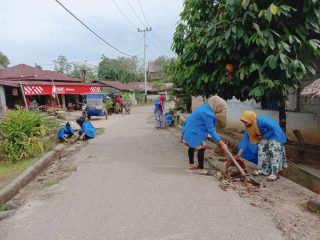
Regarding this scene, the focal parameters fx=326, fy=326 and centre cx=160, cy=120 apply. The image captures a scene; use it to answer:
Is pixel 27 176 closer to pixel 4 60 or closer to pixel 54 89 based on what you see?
pixel 54 89

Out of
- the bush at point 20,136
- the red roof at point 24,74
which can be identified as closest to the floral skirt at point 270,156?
the bush at point 20,136

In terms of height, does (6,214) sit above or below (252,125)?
below

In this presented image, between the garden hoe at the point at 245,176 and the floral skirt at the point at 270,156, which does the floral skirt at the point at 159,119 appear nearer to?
the floral skirt at the point at 270,156

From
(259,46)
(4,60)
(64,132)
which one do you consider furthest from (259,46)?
(4,60)

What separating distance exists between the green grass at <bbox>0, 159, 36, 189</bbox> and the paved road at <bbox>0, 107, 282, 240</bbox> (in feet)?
3.20

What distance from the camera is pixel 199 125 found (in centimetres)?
635

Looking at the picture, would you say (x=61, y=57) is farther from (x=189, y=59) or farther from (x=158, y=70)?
(x=189, y=59)

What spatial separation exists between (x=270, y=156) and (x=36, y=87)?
21.6 metres

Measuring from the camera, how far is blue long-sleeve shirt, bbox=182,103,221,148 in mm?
6121

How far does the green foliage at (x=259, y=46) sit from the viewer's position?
5980mm

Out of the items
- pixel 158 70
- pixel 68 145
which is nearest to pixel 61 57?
pixel 158 70

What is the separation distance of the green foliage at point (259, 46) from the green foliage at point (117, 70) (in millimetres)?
55588

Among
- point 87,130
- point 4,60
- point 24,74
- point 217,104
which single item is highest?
point 4,60

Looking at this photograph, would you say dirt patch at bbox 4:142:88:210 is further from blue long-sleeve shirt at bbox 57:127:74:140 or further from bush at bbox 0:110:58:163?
blue long-sleeve shirt at bbox 57:127:74:140
